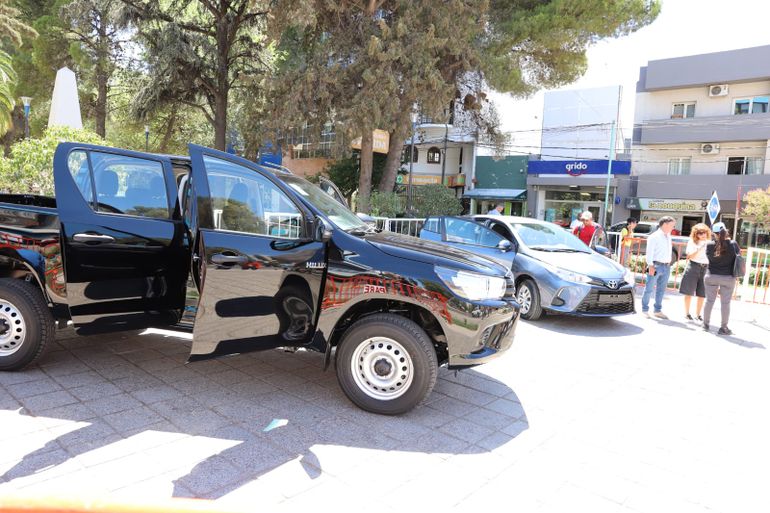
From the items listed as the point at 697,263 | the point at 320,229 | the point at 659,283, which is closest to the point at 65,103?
the point at 320,229

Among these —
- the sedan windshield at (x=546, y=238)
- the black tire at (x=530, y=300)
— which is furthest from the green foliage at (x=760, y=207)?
the black tire at (x=530, y=300)

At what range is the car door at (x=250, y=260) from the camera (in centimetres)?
400

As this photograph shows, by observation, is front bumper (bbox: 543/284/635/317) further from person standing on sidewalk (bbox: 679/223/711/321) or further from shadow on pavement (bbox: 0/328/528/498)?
shadow on pavement (bbox: 0/328/528/498)

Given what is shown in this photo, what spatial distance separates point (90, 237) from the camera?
4.23 m

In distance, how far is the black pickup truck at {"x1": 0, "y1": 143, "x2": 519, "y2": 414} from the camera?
13.0 ft

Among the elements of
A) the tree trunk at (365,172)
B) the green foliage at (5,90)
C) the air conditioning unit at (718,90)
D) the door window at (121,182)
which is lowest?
the door window at (121,182)

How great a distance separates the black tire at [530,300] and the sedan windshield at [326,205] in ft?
12.9

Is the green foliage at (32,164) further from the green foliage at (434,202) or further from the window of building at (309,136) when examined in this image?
the green foliage at (434,202)

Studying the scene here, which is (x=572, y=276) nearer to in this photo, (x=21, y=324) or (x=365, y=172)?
(x=21, y=324)

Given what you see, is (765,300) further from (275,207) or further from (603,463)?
(275,207)

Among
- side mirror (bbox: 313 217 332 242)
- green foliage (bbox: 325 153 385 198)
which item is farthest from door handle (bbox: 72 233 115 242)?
green foliage (bbox: 325 153 385 198)

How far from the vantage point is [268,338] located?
4129 millimetres

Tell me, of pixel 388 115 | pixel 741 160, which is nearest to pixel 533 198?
pixel 741 160

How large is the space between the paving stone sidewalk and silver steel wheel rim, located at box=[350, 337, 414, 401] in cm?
23
